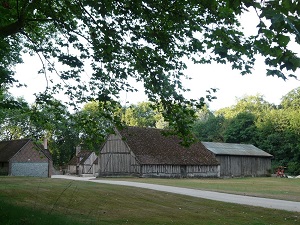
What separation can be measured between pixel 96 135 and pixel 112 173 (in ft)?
123

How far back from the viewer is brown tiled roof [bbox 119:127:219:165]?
4869cm

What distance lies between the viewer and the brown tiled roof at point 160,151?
48.7 meters

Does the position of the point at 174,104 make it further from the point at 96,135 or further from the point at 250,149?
the point at 250,149

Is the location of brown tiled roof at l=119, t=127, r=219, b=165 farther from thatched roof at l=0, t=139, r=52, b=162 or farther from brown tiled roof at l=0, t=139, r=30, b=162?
brown tiled roof at l=0, t=139, r=30, b=162

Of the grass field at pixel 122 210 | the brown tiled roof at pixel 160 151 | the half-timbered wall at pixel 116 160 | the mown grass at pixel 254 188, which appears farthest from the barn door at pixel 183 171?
the grass field at pixel 122 210

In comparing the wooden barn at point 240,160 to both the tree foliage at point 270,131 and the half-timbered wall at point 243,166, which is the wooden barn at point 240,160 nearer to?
the half-timbered wall at point 243,166

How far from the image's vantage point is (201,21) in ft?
29.2

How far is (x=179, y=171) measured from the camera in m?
50.2

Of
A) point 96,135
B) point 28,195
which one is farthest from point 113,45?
point 28,195

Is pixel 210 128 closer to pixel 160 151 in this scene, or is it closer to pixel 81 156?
pixel 81 156

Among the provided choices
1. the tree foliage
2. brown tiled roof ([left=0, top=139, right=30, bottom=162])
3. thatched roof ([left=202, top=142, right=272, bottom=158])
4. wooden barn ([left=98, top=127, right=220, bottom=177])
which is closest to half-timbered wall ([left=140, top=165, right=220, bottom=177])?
wooden barn ([left=98, top=127, right=220, bottom=177])

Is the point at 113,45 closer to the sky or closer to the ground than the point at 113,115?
closer to the sky

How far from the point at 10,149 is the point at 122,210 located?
44899 millimetres

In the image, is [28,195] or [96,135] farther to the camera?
[28,195]
